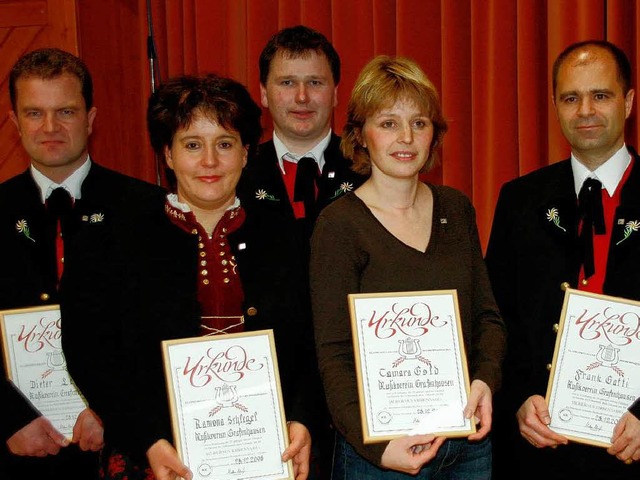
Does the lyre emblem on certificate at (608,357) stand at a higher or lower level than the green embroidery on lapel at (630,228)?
lower

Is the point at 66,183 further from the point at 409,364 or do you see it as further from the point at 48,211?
the point at 409,364

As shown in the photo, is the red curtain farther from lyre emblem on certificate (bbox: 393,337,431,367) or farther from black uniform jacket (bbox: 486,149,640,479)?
lyre emblem on certificate (bbox: 393,337,431,367)

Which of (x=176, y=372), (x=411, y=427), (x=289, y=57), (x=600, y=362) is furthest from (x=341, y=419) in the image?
(x=289, y=57)

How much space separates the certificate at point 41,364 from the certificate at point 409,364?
0.97 meters

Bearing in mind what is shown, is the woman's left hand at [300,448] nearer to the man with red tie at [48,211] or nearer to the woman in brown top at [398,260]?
the woman in brown top at [398,260]

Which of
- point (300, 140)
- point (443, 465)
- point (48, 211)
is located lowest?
point (443, 465)

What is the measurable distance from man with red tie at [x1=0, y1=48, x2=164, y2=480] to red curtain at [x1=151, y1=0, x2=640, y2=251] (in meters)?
1.44

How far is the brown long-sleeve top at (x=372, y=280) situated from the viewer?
2232mm

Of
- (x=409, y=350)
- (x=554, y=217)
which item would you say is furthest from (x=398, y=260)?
(x=554, y=217)

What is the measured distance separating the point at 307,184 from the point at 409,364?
1.00 metres

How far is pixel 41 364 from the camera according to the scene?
2588mm

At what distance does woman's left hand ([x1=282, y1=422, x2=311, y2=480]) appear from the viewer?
218 cm

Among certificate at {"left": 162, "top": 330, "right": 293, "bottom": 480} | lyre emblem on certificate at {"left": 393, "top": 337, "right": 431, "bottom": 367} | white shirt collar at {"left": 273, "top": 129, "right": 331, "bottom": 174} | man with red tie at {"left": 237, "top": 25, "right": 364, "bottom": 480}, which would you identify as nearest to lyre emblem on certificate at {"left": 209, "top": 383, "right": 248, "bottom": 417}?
certificate at {"left": 162, "top": 330, "right": 293, "bottom": 480}

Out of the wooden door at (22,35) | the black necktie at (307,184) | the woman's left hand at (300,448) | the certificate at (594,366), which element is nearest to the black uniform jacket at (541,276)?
the certificate at (594,366)
